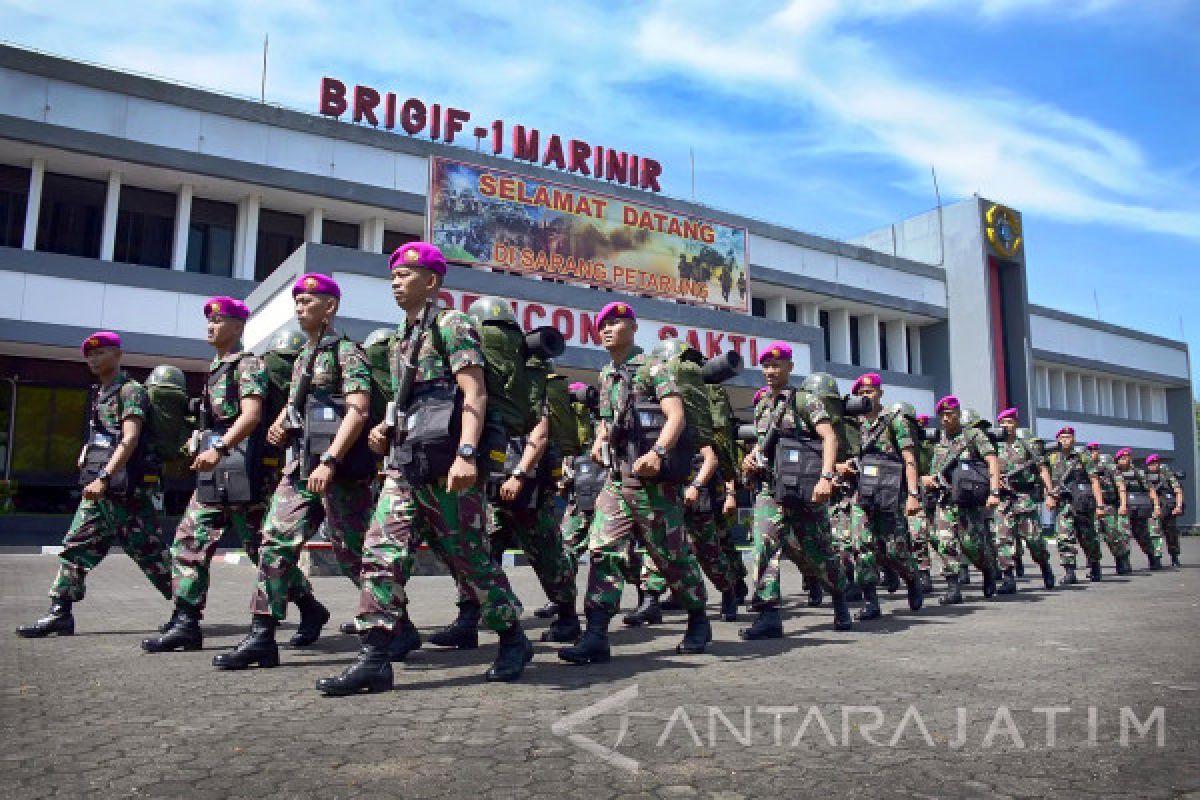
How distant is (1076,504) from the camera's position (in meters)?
12.3

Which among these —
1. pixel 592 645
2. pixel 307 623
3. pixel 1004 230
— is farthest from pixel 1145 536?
pixel 1004 230

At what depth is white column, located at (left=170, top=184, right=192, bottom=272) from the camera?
70.0 feet

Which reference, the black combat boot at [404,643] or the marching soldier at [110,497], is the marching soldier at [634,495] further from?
the marching soldier at [110,497]

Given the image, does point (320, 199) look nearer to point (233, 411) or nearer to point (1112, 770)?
point (233, 411)

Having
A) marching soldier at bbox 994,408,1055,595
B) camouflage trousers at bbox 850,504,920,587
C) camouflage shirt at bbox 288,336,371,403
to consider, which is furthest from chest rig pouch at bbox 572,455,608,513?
marching soldier at bbox 994,408,1055,595

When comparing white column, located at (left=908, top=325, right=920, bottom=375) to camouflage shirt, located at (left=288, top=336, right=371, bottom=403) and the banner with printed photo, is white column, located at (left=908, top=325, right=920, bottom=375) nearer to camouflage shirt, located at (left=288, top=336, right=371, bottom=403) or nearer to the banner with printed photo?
the banner with printed photo

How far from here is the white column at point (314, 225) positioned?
Answer: 2281 centimetres

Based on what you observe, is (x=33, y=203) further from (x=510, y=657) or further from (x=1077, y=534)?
(x=1077, y=534)

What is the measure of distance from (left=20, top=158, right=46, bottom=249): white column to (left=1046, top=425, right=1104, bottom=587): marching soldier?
843 inches

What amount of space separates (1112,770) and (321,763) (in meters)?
2.60

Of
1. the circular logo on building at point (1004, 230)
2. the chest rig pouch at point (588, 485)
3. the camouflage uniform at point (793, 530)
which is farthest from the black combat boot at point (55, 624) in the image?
the circular logo on building at point (1004, 230)

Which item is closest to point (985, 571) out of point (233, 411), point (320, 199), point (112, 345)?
point (233, 411)

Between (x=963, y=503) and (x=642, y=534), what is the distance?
16.7ft

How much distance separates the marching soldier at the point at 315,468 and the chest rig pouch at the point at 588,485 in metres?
3.53
